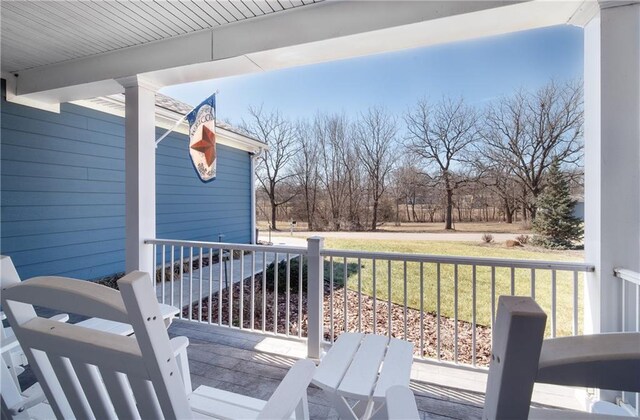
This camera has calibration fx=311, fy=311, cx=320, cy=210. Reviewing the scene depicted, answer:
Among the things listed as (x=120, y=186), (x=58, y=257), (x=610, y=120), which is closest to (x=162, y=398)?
(x=610, y=120)

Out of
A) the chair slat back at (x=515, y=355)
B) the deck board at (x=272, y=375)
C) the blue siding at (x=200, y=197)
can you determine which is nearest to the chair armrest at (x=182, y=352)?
the deck board at (x=272, y=375)

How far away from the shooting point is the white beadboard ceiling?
7.53 feet

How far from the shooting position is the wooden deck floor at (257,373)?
1.99 metres

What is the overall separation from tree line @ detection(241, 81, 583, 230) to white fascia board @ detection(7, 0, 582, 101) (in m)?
3.22

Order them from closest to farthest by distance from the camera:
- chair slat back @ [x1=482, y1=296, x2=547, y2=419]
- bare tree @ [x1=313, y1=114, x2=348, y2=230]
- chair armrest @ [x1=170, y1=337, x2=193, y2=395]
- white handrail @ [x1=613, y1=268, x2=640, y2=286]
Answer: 1. chair slat back @ [x1=482, y1=296, x2=547, y2=419]
2. chair armrest @ [x1=170, y1=337, x2=193, y2=395]
3. white handrail @ [x1=613, y1=268, x2=640, y2=286]
4. bare tree @ [x1=313, y1=114, x2=348, y2=230]

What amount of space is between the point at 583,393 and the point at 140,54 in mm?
4400

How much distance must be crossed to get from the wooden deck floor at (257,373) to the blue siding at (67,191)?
2.27m

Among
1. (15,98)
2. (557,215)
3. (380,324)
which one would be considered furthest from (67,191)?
(557,215)

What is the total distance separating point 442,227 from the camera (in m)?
5.59

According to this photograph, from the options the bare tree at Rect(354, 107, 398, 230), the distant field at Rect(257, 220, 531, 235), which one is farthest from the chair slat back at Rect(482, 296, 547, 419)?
the bare tree at Rect(354, 107, 398, 230)

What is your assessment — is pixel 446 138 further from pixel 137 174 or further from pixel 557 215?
pixel 137 174

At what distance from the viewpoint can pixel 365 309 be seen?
4.46m

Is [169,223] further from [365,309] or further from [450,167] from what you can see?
[450,167]

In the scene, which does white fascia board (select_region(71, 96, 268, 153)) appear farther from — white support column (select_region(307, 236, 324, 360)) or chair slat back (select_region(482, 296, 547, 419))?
chair slat back (select_region(482, 296, 547, 419))
